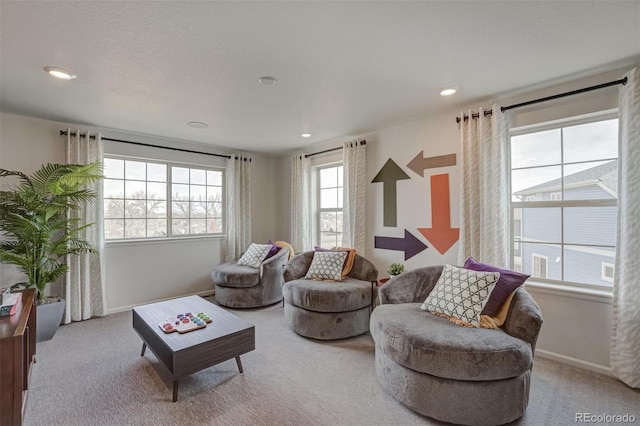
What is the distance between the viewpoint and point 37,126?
3.34 meters

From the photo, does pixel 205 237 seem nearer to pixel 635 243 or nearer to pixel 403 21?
pixel 403 21

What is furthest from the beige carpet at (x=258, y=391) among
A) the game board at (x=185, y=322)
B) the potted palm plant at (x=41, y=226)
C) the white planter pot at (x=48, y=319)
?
the potted palm plant at (x=41, y=226)

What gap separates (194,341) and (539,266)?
3.04 metres

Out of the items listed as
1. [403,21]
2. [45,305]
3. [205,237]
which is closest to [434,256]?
[403,21]

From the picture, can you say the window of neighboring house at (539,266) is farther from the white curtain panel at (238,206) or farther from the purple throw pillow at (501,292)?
the white curtain panel at (238,206)

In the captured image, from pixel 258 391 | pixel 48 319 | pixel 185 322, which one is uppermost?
pixel 185 322

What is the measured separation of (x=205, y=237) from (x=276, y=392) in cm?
310

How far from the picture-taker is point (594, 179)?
2.44 metres

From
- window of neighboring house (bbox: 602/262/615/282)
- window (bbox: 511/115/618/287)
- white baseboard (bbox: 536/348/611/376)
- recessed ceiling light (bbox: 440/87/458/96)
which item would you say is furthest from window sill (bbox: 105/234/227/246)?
window of neighboring house (bbox: 602/262/615/282)

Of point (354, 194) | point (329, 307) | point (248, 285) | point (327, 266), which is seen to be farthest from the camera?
point (354, 194)

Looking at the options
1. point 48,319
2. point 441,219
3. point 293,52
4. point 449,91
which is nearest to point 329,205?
point 441,219

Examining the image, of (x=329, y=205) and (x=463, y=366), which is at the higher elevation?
(x=329, y=205)

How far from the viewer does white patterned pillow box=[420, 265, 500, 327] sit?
206 cm

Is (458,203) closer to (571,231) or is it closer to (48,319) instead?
(571,231)
